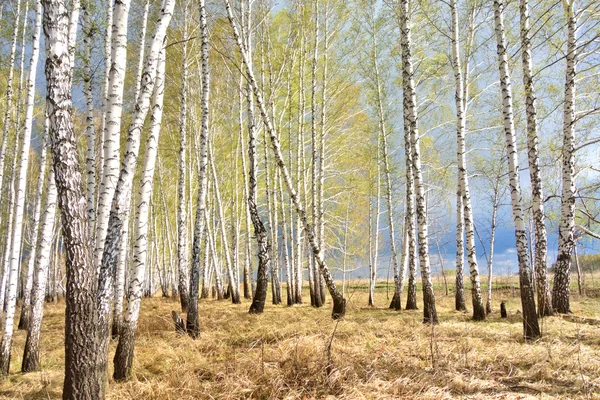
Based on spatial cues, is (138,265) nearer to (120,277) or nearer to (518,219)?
(120,277)

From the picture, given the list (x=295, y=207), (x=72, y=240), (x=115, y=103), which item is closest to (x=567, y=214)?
(x=295, y=207)

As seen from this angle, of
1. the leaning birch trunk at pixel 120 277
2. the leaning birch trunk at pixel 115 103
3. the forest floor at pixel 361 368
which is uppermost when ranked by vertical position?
the leaning birch trunk at pixel 115 103

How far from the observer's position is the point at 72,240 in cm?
311

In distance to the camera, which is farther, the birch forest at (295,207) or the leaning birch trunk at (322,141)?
the leaning birch trunk at (322,141)

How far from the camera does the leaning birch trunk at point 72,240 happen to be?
311 centimetres

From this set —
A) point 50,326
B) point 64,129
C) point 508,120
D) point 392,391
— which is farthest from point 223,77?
point 392,391

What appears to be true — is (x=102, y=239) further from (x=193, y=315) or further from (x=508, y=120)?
(x=508, y=120)

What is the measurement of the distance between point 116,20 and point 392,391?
15.6ft

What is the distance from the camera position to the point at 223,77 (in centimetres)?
1451

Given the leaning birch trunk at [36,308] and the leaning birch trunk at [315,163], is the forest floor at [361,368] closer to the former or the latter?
the leaning birch trunk at [36,308]

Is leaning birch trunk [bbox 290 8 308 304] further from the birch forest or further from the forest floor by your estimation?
the forest floor

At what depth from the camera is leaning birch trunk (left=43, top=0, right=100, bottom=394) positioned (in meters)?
3.11

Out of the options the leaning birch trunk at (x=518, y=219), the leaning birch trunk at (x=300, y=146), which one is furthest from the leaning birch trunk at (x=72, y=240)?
the leaning birch trunk at (x=300, y=146)

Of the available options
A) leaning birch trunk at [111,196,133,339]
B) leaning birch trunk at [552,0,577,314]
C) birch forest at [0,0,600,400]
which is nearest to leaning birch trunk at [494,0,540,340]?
birch forest at [0,0,600,400]
